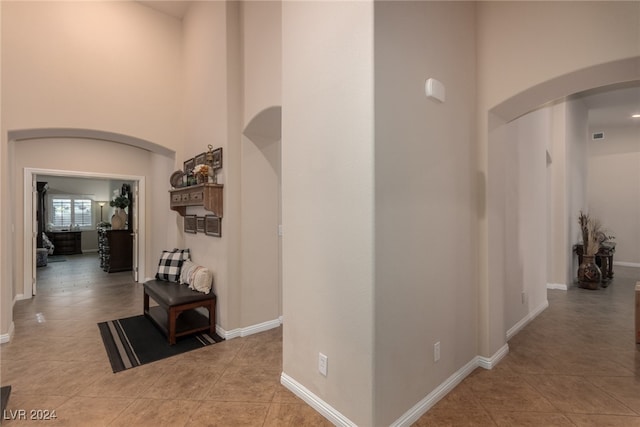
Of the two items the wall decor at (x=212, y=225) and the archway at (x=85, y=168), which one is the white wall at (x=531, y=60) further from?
the archway at (x=85, y=168)

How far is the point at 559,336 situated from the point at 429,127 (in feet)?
9.33

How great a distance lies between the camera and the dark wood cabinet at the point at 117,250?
668 cm

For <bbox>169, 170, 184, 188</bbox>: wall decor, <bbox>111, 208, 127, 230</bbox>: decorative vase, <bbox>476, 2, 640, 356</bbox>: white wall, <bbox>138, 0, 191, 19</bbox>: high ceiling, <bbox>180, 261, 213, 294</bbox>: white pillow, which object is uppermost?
<bbox>138, 0, 191, 19</bbox>: high ceiling

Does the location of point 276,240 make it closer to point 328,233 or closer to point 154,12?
point 328,233

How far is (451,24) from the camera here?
7.46ft

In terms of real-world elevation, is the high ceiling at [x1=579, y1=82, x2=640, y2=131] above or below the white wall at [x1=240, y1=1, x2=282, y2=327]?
above

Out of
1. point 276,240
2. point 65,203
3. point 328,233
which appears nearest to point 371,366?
point 328,233

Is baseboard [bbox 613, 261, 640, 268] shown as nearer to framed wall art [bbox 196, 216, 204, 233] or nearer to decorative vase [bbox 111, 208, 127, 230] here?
framed wall art [bbox 196, 216, 204, 233]

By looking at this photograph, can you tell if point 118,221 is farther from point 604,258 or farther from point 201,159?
point 604,258

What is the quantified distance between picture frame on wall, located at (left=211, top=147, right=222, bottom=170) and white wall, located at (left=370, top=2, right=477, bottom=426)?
220 cm

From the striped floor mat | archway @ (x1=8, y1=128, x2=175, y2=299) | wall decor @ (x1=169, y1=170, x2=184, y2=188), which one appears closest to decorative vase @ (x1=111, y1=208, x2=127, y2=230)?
archway @ (x1=8, y1=128, x2=175, y2=299)

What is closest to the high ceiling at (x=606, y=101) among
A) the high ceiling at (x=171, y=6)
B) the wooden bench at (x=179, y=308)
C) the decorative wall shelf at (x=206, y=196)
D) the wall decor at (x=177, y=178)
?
the high ceiling at (x=171, y=6)

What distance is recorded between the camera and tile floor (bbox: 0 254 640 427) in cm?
197

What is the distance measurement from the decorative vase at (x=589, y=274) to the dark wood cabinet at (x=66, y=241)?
543 inches
